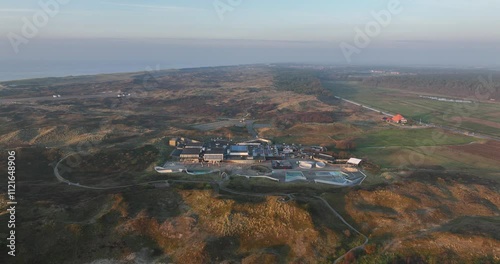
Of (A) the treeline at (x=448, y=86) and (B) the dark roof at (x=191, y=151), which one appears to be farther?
(A) the treeline at (x=448, y=86)

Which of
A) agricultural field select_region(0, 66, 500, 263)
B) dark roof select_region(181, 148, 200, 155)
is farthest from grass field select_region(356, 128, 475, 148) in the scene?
dark roof select_region(181, 148, 200, 155)

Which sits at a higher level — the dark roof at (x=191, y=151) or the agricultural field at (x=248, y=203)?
the dark roof at (x=191, y=151)

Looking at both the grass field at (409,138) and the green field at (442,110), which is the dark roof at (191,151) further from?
the green field at (442,110)

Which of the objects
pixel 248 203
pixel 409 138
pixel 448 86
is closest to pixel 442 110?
pixel 409 138

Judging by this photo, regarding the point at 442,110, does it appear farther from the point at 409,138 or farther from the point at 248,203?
the point at 248,203

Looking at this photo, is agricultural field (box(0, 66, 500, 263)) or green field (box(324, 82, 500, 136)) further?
green field (box(324, 82, 500, 136))

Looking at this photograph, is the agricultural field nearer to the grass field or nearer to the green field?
the grass field

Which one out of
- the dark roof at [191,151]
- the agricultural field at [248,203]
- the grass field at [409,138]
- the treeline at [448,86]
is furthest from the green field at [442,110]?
the dark roof at [191,151]

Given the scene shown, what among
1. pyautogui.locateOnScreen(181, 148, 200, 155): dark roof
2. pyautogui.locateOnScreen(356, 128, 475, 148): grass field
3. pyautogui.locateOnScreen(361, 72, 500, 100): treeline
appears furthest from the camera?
pyautogui.locateOnScreen(361, 72, 500, 100): treeline

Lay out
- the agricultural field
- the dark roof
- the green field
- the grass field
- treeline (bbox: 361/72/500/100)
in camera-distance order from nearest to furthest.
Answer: the agricultural field, the dark roof, the grass field, the green field, treeline (bbox: 361/72/500/100)

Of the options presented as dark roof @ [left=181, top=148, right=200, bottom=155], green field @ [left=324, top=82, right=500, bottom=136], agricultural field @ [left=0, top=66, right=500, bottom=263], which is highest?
dark roof @ [left=181, top=148, right=200, bottom=155]
